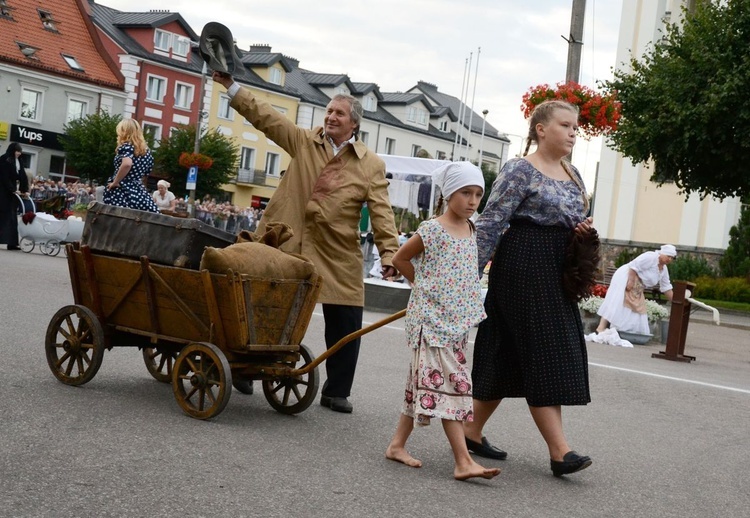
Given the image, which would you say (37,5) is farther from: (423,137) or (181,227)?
(181,227)

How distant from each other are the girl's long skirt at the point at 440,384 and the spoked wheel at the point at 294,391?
1.16 meters

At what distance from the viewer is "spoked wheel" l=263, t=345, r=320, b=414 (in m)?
6.74

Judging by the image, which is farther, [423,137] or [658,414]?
[423,137]

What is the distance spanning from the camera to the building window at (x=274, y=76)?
76.5m

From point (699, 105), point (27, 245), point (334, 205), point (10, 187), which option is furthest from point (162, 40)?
point (334, 205)

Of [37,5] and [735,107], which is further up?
[37,5]

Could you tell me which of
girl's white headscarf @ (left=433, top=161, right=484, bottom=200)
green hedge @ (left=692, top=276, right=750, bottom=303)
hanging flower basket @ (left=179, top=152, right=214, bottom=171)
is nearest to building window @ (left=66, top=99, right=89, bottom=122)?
hanging flower basket @ (left=179, top=152, right=214, bottom=171)

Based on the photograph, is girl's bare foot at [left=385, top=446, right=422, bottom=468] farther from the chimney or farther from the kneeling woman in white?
the chimney

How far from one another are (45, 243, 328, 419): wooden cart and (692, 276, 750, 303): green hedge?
2918 centimetres

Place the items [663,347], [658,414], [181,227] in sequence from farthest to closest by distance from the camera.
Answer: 1. [663,347]
2. [658,414]
3. [181,227]

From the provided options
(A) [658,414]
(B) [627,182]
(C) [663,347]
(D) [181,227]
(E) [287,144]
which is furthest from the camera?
(B) [627,182]

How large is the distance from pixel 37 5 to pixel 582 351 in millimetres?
59234

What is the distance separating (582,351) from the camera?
6.11 meters

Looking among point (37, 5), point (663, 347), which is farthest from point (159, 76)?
point (663, 347)
